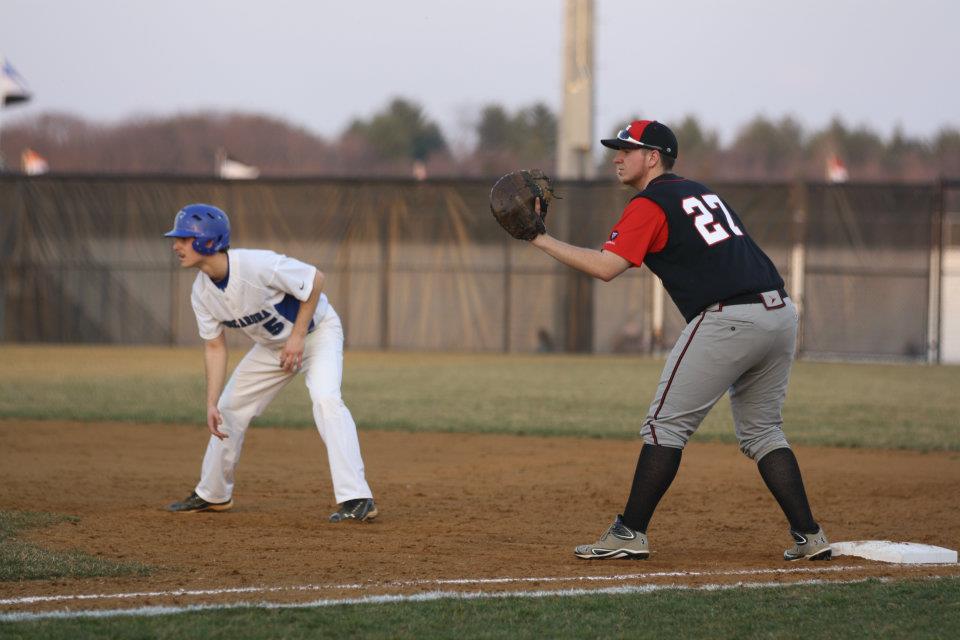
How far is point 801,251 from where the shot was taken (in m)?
20.1

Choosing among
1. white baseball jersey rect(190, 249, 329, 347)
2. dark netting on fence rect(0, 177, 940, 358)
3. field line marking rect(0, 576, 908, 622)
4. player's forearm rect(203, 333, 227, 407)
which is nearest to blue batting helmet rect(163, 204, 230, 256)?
white baseball jersey rect(190, 249, 329, 347)

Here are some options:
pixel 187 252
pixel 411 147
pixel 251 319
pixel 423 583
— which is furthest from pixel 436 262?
pixel 411 147

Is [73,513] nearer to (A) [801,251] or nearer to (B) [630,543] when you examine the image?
(B) [630,543]

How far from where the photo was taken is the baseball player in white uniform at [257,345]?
5.73 m

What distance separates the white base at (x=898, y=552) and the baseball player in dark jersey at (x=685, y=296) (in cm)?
19

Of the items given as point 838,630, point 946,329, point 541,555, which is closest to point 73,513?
point 541,555

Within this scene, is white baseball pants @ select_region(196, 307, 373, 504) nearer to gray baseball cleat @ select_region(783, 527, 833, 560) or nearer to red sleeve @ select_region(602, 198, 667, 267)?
red sleeve @ select_region(602, 198, 667, 267)

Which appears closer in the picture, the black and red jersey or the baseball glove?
the black and red jersey

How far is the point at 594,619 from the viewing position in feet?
12.3

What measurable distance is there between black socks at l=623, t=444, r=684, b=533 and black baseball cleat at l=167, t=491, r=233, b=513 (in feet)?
8.01

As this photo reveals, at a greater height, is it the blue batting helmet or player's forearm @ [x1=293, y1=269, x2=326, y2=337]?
the blue batting helmet

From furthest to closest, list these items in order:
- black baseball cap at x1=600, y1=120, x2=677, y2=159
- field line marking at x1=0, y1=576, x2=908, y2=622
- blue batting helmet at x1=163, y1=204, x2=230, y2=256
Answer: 1. blue batting helmet at x1=163, y1=204, x2=230, y2=256
2. black baseball cap at x1=600, y1=120, x2=677, y2=159
3. field line marking at x1=0, y1=576, x2=908, y2=622

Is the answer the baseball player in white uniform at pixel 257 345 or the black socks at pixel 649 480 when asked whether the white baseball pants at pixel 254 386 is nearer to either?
the baseball player in white uniform at pixel 257 345

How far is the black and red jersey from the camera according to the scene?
464cm
